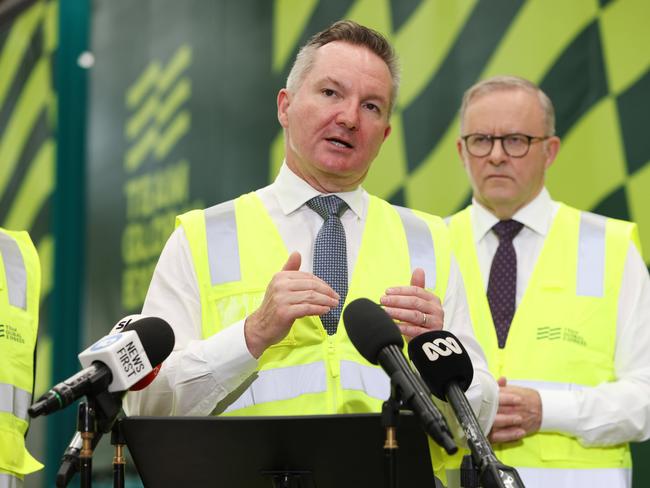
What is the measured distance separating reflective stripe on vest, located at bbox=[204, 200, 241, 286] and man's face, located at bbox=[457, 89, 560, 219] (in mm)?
1113

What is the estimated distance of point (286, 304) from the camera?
2.05 metres

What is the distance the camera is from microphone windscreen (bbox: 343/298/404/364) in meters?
1.72

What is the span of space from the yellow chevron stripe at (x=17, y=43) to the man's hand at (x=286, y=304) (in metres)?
5.42

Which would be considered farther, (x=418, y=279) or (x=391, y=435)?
(x=418, y=279)

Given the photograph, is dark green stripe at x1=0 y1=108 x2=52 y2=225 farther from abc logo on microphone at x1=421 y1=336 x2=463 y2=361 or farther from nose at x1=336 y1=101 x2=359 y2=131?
abc logo on microphone at x1=421 y1=336 x2=463 y2=361

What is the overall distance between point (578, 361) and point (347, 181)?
0.98 m

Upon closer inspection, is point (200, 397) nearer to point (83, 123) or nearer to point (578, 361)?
point (578, 361)

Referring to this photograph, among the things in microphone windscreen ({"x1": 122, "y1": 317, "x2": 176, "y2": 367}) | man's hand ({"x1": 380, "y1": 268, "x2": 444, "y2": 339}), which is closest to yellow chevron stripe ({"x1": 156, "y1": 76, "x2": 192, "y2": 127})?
man's hand ({"x1": 380, "y1": 268, "x2": 444, "y2": 339})

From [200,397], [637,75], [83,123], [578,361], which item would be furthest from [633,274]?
[83,123]

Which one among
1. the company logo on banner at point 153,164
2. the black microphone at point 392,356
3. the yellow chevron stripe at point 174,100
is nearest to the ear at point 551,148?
the black microphone at point 392,356

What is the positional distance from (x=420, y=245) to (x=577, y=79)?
161 cm

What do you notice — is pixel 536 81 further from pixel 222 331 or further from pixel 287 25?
pixel 222 331

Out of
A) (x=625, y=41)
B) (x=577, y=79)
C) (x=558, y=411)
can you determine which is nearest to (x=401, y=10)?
(x=577, y=79)

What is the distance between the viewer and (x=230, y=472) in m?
1.90
